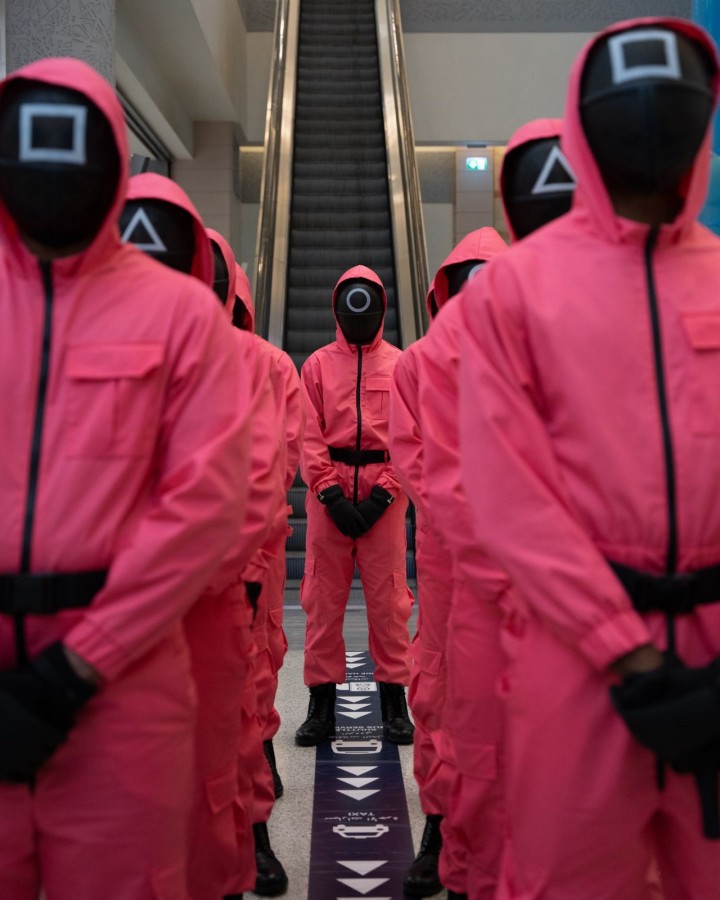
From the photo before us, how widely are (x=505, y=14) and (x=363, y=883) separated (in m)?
14.1

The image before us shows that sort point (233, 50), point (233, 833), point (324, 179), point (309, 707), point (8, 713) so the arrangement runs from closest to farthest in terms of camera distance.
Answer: point (8, 713) → point (233, 833) → point (309, 707) → point (324, 179) → point (233, 50)

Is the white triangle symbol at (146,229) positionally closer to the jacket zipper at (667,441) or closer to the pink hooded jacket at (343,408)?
the jacket zipper at (667,441)

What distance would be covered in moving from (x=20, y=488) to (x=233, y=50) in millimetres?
13316

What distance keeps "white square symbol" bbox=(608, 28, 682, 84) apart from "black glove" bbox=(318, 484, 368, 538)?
3016 mm

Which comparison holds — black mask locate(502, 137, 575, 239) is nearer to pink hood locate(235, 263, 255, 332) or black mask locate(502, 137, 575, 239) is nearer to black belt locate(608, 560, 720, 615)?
black belt locate(608, 560, 720, 615)

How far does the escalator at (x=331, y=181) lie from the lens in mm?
9039

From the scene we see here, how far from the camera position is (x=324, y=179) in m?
10.9

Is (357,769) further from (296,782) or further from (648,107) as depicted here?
(648,107)

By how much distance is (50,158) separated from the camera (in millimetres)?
1753

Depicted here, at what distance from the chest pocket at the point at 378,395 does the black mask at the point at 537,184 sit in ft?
7.50

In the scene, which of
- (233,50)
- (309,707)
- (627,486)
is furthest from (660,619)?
(233,50)

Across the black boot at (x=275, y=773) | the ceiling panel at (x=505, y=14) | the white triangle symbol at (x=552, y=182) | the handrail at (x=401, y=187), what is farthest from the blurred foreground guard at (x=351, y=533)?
the ceiling panel at (x=505, y=14)

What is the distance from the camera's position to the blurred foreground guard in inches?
182

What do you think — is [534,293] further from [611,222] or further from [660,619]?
[660,619]
